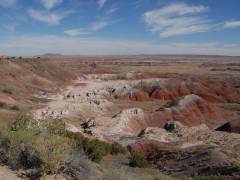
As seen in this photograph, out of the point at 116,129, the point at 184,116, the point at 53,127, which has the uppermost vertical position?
the point at 53,127

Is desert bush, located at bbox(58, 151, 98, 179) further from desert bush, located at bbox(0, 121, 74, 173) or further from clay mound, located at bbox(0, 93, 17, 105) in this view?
clay mound, located at bbox(0, 93, 17, 105)

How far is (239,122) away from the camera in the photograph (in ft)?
128

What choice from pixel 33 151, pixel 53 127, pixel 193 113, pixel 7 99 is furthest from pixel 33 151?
pixel 193 113

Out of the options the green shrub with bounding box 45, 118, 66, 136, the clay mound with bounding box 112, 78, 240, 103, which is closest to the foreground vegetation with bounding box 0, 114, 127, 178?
the green shrub with bounding box 45, 118, 66, 136

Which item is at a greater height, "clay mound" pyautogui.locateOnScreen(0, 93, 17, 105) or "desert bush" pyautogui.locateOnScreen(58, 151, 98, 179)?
"desert bush" pyautogui.locateOnScreen(58, 151, 98, 179)

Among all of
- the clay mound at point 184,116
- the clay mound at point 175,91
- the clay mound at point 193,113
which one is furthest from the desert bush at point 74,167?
the clay mound at point 175,91

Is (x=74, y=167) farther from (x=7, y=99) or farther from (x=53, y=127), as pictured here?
(x=7, y=99)

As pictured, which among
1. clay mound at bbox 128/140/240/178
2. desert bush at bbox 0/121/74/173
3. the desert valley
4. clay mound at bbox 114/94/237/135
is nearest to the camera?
desert bush at bbox 0/121/74/173

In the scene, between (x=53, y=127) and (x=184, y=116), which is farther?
(x=184, y=116)

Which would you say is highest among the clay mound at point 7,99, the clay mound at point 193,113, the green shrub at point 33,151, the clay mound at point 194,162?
the green shrub at point 33,151

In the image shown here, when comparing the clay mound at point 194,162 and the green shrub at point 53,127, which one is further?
the clay mound at point 194,162

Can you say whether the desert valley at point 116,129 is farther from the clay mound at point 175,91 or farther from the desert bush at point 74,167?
the clay mound at point 175,91

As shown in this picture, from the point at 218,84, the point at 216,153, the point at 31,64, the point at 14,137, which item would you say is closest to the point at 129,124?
the point at 216,153

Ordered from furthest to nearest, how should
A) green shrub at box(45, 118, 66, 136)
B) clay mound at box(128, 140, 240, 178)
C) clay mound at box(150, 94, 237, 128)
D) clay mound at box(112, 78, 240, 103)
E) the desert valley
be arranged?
1. clay mound at box(112, 78, 240, 103)
2. clay mound at box(150, 94, 237, 128)
3. clay mound at box(128, 140, 240, 178)
4. green shrub at box(45, 118, 66, 136)
5. the desert valley
